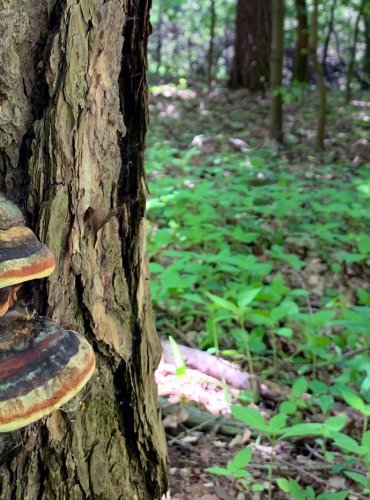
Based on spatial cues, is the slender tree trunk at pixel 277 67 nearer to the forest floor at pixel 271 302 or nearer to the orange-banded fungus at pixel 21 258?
the forest floor at pixel 271 302

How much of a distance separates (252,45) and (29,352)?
1245 centimetres

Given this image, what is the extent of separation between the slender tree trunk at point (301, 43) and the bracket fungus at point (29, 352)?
34.8ft

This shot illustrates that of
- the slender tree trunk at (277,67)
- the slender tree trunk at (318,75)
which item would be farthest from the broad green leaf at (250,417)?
the slender tree trunk at (318,75)

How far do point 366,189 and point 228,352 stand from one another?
117 inches

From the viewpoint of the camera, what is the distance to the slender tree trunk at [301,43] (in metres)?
10.9

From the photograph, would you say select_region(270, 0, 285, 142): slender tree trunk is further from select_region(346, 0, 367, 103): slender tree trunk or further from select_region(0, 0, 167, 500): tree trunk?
select_region(0, 0, 167, 500): tree trunk

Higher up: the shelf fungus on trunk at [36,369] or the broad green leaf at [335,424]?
the shelf fungus on trunk at [36,369]

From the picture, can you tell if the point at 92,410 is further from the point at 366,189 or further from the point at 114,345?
the point at 366,189

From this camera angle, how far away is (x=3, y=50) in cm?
149

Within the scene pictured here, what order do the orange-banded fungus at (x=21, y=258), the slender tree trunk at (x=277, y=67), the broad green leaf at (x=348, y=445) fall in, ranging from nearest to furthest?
1. the orange-banded fungus at (x=21, y=258)
2. the broad green leaf at (x=348, y=445)
3. the slender tree trunk at (x=277, y=67)

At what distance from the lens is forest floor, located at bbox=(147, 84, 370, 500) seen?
243cm

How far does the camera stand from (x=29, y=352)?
1.33 m

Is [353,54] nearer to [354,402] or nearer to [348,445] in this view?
[354,402]

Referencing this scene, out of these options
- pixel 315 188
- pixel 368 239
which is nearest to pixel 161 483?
pixel 368 239
